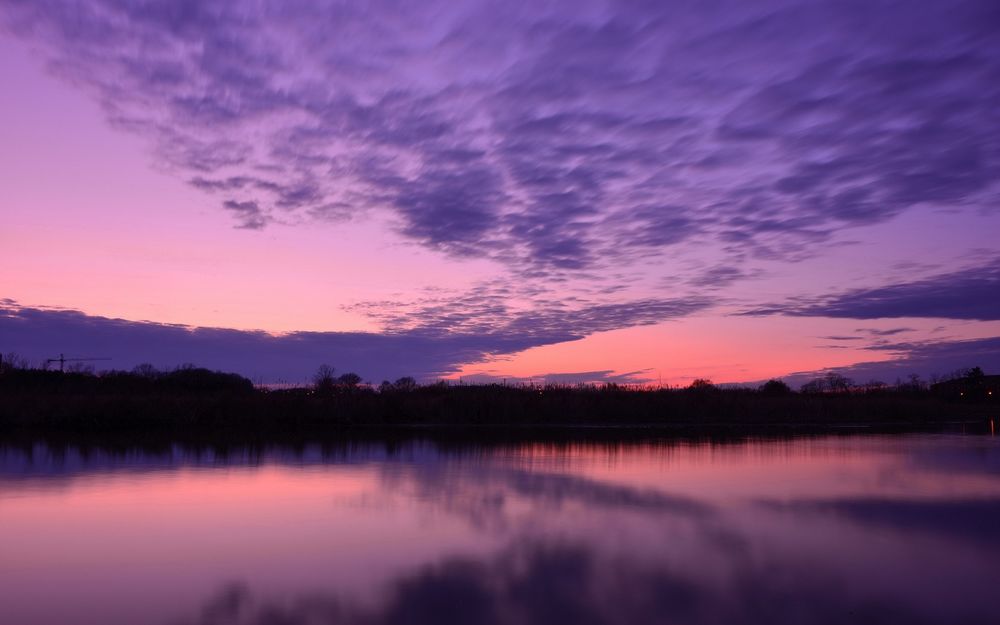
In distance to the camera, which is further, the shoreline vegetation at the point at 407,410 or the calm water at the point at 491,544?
the shoreline vegetation at the point at 407,410

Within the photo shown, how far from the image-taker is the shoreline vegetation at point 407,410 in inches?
946

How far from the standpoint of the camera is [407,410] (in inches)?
1180

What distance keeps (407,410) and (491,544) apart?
2219 cm

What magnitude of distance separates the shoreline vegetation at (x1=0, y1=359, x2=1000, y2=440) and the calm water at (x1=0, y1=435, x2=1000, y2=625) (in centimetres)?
985

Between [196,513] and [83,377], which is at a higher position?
[83,377]

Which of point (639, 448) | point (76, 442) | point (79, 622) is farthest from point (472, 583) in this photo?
point (76, 442)

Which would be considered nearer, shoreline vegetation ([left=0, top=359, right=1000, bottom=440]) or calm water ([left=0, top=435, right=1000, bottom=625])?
calm water ([left=0, top=435, right=1000, bottom=625])

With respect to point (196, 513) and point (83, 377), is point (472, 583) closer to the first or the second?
point (196, 513)

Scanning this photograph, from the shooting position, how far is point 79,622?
5598mm

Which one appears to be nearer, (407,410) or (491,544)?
(491,544)

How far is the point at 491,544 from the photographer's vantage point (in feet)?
26.5

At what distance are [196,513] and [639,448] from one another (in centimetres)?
1195

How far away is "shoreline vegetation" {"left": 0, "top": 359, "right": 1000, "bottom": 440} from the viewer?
24.0 m

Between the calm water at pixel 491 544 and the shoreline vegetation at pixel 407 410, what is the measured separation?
9.85m
